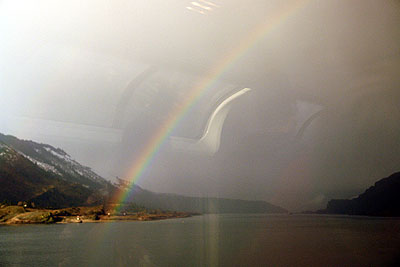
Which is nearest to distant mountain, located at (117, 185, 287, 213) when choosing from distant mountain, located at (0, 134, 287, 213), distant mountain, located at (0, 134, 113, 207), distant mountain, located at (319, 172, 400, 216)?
distant mountain, located at (0, 134, 287, 213)

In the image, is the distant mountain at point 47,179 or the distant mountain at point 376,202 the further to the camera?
the distant mountain at point 376,202

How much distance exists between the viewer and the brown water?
5.73 ft

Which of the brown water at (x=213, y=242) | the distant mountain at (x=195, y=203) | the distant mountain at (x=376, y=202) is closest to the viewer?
the brown water at (x=213, y=242)

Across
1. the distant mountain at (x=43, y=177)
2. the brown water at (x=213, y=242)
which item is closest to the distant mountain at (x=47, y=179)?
the distant mountain at (x=43, y=177)

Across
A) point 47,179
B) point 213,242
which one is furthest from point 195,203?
point 47,179

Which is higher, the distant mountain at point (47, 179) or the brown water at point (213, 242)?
the distant mountain at point (47, 179)

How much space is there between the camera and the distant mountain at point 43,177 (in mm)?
1764

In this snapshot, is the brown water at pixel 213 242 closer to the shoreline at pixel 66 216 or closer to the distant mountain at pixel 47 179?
the shoreline at pixel 66 216

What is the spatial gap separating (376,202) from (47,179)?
7.46 feet

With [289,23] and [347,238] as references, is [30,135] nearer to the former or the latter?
[289,23]

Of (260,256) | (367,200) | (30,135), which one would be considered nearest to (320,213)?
(367,200)

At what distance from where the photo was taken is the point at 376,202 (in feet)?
8.91

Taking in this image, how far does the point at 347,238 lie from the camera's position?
2533 millimetres

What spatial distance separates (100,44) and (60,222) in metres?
0.98
